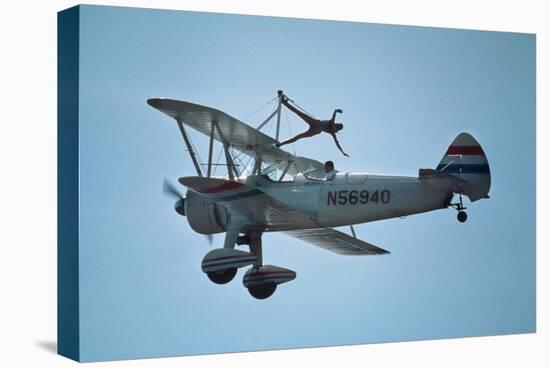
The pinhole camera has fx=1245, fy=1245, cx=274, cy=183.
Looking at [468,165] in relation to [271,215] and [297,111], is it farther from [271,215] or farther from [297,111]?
[271,215]

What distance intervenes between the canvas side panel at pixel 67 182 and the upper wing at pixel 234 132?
83cm

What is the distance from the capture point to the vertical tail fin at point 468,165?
13.7 metres

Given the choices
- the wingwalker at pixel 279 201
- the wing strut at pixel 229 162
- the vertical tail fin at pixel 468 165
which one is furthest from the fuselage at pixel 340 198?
the vertical tail fin at pixel 468 165

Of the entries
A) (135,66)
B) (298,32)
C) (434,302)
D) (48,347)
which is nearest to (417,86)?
(298,32)

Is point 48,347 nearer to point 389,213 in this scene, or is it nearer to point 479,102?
point 389,213

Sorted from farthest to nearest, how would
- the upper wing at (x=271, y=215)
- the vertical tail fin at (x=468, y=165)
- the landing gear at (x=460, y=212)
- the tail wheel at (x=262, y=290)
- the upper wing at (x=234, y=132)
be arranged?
1. the landing gear at (x=460, y=212)
2. the vertical tail fin at (x=468, y=165)
3. the tail wheel at (x=262, y=290)
4. the upper wing at (x=271, y=215)
5. the upper wing at (x=234, y=132)

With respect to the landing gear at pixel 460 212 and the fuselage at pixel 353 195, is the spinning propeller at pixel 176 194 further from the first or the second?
the landing gear at pixel 460 212

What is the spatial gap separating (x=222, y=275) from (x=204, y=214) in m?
0.68

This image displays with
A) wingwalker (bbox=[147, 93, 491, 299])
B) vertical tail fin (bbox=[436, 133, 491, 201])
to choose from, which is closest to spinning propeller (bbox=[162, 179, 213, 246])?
wingwalker (bbox=[147, 93, 491, 299])

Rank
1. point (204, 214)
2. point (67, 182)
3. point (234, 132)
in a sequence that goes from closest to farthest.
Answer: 1. point (67, 182)
2. point (234, 132)
3. point (204, 214)

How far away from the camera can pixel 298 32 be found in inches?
537

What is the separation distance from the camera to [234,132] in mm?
13039

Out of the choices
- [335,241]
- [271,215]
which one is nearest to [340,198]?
[335,241]

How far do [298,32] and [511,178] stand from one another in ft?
10.4
